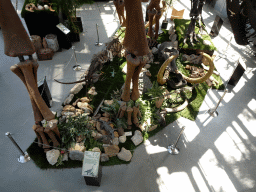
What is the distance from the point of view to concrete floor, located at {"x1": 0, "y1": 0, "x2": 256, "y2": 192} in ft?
13.0

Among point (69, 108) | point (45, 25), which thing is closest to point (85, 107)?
point (69, 108)

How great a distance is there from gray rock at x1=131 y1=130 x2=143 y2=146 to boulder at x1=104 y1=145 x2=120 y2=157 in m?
0.47

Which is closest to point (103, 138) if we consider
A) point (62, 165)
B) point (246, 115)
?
point (62, 165)

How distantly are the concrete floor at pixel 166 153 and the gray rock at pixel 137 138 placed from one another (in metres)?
0.13

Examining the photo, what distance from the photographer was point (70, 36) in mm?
7395

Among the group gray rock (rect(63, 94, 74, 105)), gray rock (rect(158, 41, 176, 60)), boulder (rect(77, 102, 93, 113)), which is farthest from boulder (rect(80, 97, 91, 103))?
gray rock (rect(158, 41, 176, 60))

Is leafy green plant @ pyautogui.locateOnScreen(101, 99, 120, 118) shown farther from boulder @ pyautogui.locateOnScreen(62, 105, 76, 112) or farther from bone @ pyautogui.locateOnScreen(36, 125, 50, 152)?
bone @ pyautogui.locateOnScreen(36, 125, 50, 152)

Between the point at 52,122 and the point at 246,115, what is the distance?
16.4 feet

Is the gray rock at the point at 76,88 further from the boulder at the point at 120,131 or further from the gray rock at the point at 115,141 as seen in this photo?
the gray rock at the point at 115,141

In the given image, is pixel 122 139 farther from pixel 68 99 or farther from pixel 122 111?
pixel 68 99

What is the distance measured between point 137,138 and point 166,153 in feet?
2.39

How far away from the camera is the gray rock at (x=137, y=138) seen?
4.54 metres

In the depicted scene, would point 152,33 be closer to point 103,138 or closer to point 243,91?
point 243,91

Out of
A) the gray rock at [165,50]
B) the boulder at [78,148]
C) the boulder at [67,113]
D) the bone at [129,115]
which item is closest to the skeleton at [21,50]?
the boulder at [78,148]
